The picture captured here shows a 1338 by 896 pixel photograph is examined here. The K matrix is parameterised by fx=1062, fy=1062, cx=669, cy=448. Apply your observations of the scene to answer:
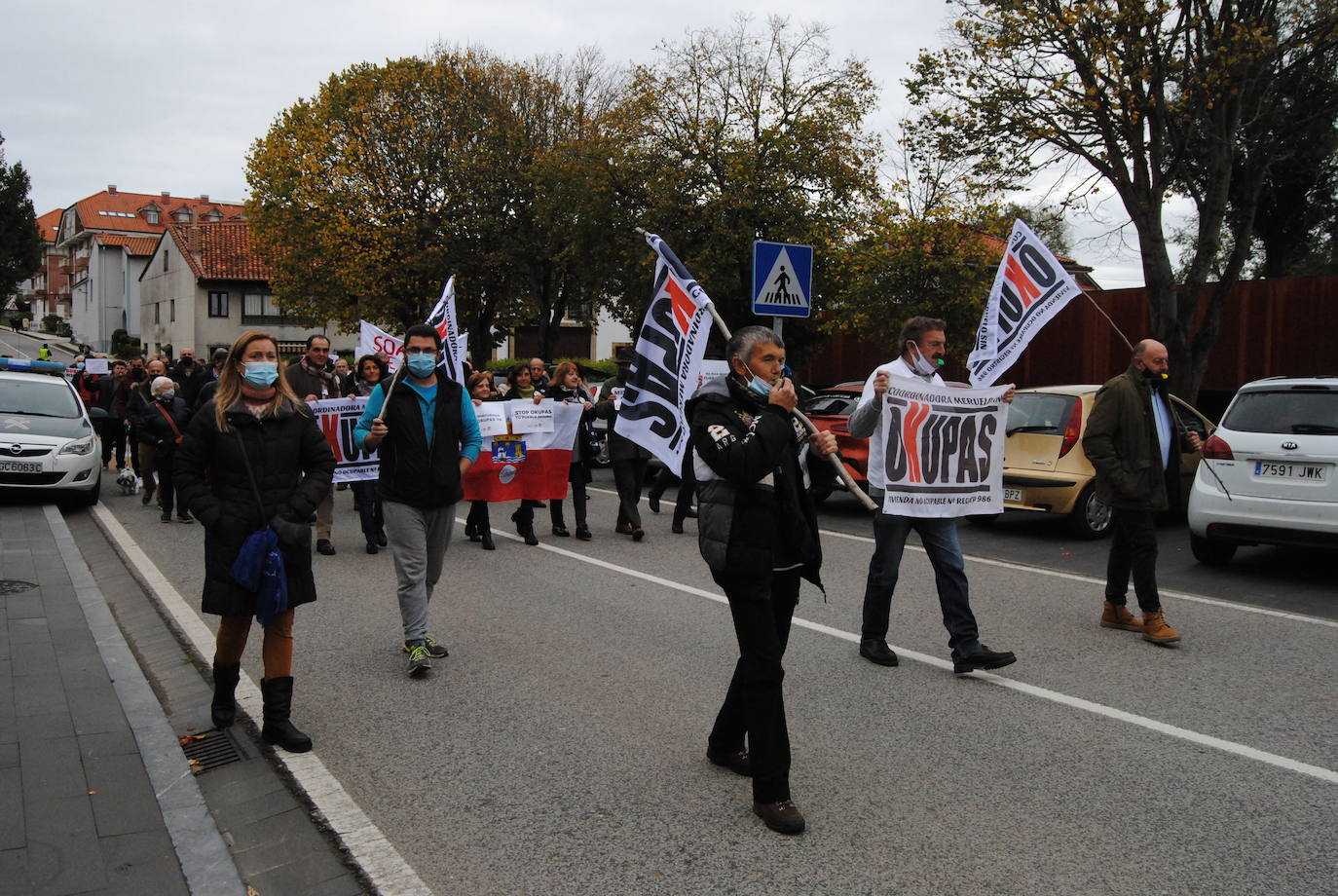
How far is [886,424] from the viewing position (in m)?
6.28

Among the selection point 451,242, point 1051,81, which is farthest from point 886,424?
point 451,242

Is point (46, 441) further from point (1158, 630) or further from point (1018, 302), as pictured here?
point (1158, 630)

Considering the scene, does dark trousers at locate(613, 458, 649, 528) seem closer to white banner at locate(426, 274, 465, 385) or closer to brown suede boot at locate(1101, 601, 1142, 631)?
white banner at locate(426, 274, 465, 385)

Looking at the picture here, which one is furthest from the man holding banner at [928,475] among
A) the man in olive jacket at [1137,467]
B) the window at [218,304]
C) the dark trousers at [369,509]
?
the window at [218,304]

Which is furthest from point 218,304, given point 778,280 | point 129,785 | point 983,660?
point 983,660

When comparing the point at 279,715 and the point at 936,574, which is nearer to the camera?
the point at 279,715

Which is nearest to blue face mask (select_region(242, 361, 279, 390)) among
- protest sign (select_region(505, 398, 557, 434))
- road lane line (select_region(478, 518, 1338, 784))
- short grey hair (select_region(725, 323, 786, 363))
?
short grey hair (select_region(725, 323, 786, 363))

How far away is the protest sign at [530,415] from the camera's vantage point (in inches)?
432

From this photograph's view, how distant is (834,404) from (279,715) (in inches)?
401

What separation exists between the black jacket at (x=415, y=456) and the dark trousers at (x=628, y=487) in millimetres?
5137

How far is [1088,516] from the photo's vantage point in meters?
11.1

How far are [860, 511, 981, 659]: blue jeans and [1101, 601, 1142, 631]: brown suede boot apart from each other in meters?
1.61

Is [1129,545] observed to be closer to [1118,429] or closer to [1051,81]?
[1118,429]

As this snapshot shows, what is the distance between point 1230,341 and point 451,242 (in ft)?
70.0
